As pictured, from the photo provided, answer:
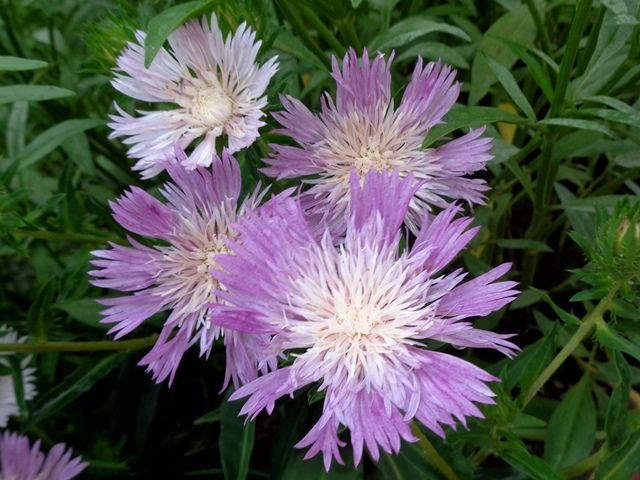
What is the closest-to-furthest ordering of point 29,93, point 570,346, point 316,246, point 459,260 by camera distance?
point 316,246 < point 570,346 < point 29,93 < point 459,260

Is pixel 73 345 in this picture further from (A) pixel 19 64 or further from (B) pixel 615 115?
(B) pixel 615 115

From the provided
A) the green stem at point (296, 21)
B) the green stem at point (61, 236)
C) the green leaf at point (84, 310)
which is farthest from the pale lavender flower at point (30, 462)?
the green stem at point (296, 21)

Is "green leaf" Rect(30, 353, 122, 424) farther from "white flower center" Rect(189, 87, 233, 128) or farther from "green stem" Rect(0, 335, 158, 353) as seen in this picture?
"white flower center" Rect(189, 87, 233, 128)

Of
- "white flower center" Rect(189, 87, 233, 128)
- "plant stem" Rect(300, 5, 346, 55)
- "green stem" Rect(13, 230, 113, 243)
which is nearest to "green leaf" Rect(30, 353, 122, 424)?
"green stem" Rect(13, 230, 113, 243)

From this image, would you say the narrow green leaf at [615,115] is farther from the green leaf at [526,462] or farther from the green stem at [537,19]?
the green leaf at [526,462]

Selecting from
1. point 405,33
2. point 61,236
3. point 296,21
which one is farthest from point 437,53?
point 61,236

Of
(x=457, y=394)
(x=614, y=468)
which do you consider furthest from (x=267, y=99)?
(x=614, y=468)
